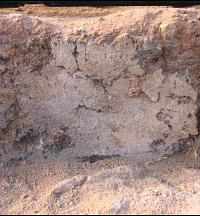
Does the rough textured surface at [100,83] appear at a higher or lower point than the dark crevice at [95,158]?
higher

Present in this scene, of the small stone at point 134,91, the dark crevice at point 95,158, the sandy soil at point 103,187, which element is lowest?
the sandy soil at point 103,187

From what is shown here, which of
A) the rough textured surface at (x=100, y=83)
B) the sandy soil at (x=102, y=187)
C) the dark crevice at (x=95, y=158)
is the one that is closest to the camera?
the sandy soil at (x=102, y=187)

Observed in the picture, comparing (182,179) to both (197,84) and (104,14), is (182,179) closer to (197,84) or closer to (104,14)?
(197,84)

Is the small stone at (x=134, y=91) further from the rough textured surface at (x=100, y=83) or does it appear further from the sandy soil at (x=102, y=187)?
the sandy soil at (x=102, y=187)

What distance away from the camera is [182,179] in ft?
8.58

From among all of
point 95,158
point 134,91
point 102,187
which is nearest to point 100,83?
point 134,91

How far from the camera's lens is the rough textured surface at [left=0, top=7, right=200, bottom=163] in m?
2.64

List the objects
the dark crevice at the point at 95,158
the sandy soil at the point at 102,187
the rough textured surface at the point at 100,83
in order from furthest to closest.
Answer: the dark crevice at the point at 95,158, the rough textured surface at the point at 100,83, the sandy soil at the point at 102,187

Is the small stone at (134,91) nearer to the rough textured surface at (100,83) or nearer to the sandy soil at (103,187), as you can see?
the rough textured surface at (100,83)

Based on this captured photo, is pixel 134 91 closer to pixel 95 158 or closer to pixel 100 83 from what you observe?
pixel 100 83

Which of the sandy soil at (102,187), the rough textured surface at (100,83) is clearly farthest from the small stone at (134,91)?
the sandy soil at (102,187)

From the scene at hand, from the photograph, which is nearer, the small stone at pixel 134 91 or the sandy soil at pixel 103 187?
the sandy soil at pixel 103 187

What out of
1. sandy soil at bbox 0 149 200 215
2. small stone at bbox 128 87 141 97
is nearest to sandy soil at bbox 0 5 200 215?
sandy soil at bbox 0 149 200 215

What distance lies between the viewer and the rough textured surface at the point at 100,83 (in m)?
2.64
